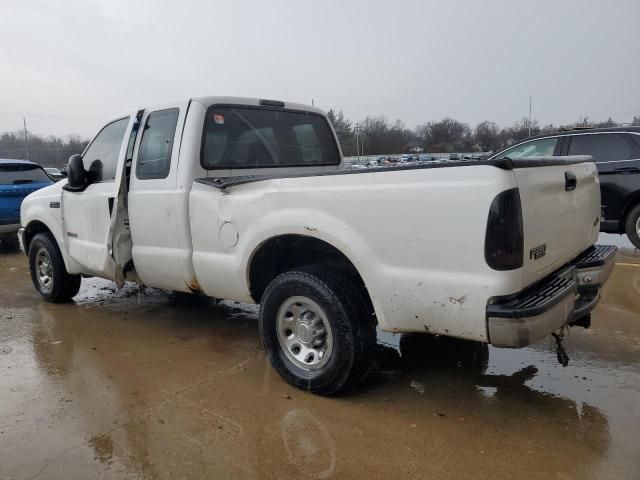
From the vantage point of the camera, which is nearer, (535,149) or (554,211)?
(554,211)

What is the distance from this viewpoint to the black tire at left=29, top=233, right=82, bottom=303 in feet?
18.8

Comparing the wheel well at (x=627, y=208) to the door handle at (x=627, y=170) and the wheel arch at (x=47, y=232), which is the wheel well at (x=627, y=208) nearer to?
the door handle at (x=627, y=170)

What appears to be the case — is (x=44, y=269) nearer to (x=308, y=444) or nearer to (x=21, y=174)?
(x=308, y=444)

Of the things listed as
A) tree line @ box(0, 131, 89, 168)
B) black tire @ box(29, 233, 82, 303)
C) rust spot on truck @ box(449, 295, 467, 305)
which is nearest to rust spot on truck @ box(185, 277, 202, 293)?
rust spot on truck @ box(449, 295, 467, 305)

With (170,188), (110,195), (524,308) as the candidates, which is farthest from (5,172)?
(524,308)

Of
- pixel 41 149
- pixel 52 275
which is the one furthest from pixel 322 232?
pixel 41 149

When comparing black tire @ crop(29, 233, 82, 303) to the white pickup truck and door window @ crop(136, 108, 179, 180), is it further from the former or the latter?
door window @ crop(136, 108, 179, 180)

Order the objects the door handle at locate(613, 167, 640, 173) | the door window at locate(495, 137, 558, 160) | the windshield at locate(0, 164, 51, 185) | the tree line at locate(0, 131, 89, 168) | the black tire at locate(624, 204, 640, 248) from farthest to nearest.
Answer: the tree line at locate(0, 131, 89, 168) → the windshield at locate(0, 164, 51, 185) → the door window at locate(495, 137, 558, 160) → the black tire at locate(624, 204, 640, 248) → the door handle at locate(613, 167, 640, 173)

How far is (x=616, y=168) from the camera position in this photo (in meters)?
7.80

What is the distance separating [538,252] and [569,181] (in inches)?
25.1

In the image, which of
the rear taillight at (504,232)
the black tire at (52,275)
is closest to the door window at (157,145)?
the black tire at (52,275)

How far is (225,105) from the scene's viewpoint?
4.39m

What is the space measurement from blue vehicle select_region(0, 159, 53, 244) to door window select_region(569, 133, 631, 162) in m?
9.85

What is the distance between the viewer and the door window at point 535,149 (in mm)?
8387
